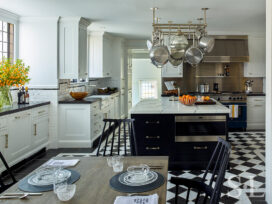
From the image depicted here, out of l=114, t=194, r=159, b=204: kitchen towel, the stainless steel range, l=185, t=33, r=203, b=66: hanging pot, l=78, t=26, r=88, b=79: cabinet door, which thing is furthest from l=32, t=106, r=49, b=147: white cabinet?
the stainless steel range

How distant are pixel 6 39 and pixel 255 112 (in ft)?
20.0

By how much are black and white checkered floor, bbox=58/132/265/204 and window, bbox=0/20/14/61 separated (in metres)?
2.33

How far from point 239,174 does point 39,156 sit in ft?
11.1

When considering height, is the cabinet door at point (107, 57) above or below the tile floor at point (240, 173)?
above

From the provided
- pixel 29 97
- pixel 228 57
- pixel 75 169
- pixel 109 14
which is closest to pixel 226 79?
pixel 228 57

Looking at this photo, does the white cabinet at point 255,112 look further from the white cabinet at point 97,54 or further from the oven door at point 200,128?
the white cabinet at point 97,54

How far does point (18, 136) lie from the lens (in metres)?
4.18

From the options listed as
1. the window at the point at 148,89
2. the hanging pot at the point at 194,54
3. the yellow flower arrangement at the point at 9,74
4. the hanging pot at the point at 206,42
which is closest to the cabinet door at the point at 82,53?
the yellow flower arrangement at the point at 9,74

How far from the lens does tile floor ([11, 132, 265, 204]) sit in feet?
10.1

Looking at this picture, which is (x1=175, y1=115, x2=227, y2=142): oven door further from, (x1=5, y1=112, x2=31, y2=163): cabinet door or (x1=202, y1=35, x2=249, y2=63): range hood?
(x1=202, y1=35, x2=249, y2=63): range hood

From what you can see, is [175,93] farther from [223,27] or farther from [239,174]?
[239,174]

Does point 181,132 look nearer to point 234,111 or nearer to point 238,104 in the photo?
point 234,111

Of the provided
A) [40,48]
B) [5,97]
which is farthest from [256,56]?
[5,97]

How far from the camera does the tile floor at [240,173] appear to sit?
3076 mm
